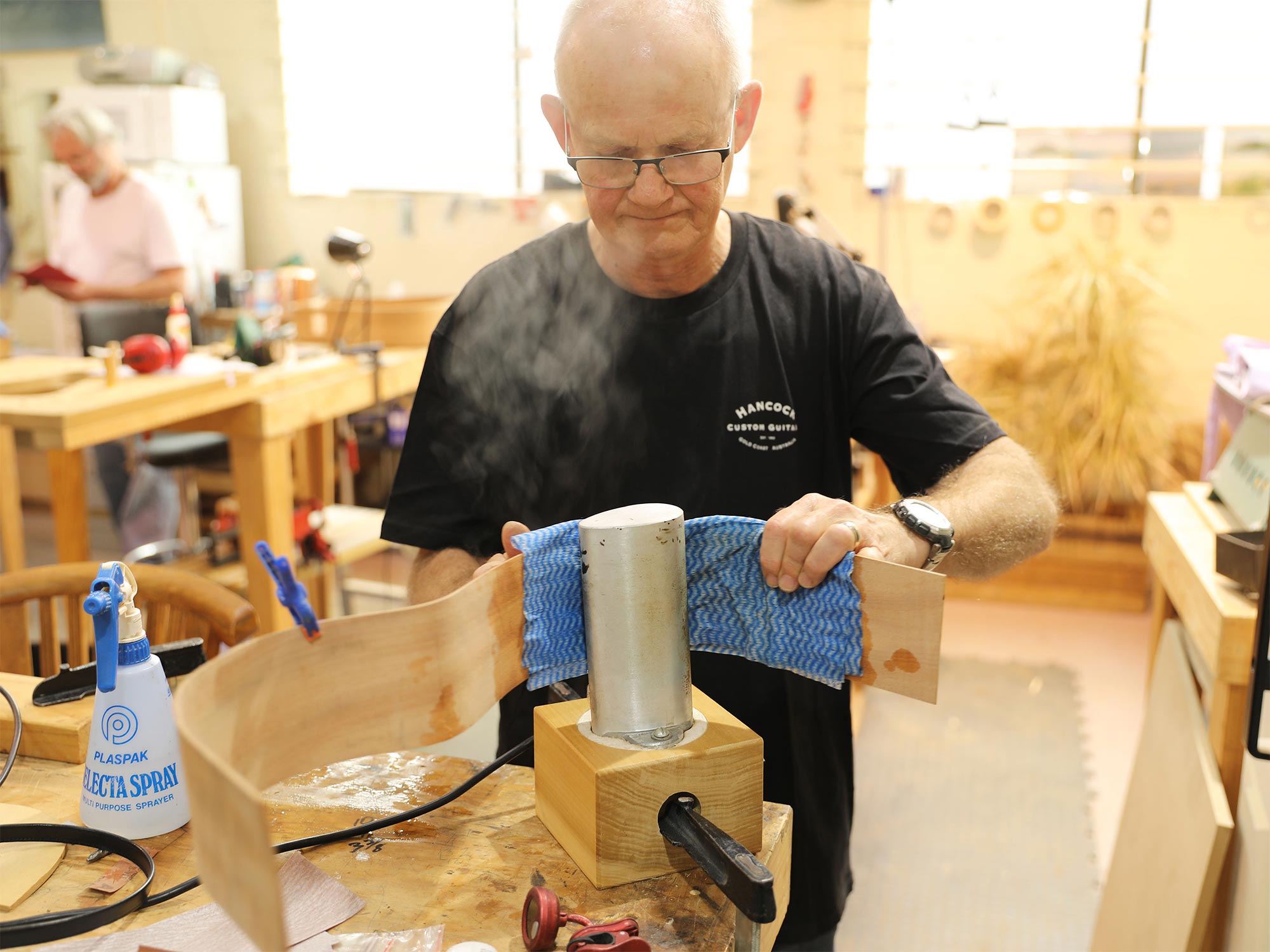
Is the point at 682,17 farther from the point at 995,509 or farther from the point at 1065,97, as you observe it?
the point at 1065,97

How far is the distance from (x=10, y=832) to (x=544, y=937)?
0.50 meters

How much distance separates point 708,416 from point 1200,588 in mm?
837

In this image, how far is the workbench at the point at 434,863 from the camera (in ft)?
2.71

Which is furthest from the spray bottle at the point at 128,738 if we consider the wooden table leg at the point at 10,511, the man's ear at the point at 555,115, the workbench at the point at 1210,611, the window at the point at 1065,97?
the window at the point at 1065,97

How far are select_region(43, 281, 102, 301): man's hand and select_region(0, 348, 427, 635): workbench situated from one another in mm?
603

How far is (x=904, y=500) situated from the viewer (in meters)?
1.08

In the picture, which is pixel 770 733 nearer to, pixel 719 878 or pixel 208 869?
pixel 719 878

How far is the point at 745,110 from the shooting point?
1264 mm

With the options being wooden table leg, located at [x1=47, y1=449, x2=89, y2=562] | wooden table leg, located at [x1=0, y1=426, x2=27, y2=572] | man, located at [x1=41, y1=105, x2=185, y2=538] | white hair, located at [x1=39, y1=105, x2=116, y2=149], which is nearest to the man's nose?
wooden table leg, located at [x1=47, y1=449, x2=89, y2=562]

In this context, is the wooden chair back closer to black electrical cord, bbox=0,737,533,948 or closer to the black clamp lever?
black electrical cord, bbox=0,737,533,948

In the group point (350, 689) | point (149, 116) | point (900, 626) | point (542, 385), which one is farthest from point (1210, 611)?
point (149, 116)

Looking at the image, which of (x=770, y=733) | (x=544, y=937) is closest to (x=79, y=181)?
(x=770, y=733)

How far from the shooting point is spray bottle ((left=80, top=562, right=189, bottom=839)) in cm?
92

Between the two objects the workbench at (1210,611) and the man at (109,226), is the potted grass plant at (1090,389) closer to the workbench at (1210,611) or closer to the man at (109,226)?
the workbench at (1210,611)
